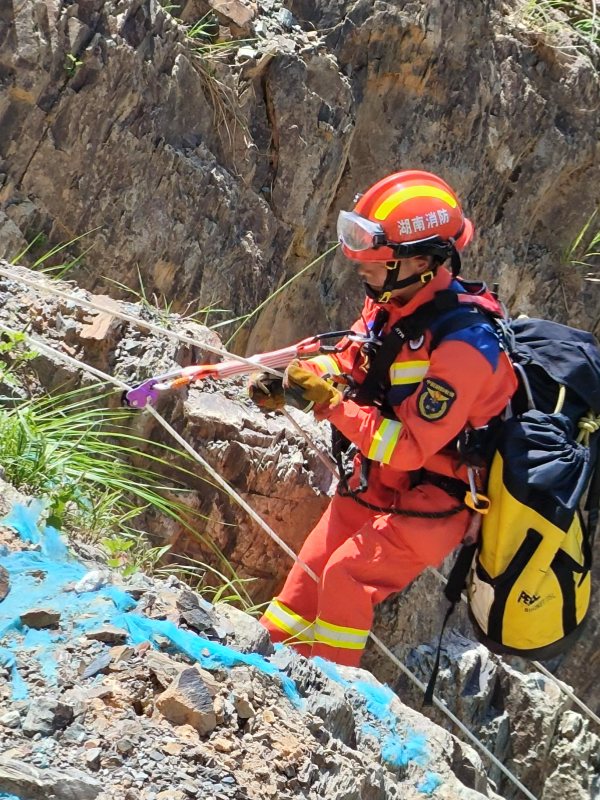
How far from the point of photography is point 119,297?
470cm

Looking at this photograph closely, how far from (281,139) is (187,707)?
3.86 meters

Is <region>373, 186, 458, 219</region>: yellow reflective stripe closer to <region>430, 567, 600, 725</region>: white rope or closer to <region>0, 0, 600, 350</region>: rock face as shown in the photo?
<region>430, 567, 600, 725</region>: white rope

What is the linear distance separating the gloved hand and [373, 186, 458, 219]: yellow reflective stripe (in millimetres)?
723

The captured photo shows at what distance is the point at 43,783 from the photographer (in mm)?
1784

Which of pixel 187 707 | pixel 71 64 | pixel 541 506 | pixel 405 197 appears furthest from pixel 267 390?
pixel 71 64

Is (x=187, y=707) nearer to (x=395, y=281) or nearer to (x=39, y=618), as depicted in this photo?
(x=39, y=618)

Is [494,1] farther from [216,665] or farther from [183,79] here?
[216,665]

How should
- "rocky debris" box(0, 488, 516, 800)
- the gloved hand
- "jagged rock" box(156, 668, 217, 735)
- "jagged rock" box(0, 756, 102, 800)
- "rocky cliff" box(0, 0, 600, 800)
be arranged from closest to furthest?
"jagged rock" box(0, 756, 102, 800) → "rocky debris" box(0, 488, 516, 800) → "jagged rock" box(156, 668, 217, 735) → the gloved hand → "rocky cliff" box(0, 0, 600, 800)

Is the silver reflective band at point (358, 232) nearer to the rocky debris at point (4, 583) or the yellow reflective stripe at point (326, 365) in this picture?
the yellow reflective stripe at point (326, 365)

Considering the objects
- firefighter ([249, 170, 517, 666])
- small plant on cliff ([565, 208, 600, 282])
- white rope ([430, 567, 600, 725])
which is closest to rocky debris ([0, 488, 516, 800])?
firefighter ([249, 170, 517, 666])

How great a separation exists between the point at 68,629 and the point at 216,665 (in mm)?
360

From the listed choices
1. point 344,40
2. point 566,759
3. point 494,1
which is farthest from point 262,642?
point 494,1

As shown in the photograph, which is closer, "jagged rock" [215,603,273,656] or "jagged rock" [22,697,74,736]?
"jagged rock" [22,697,74,736]

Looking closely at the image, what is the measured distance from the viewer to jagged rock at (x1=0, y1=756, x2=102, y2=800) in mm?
1765
